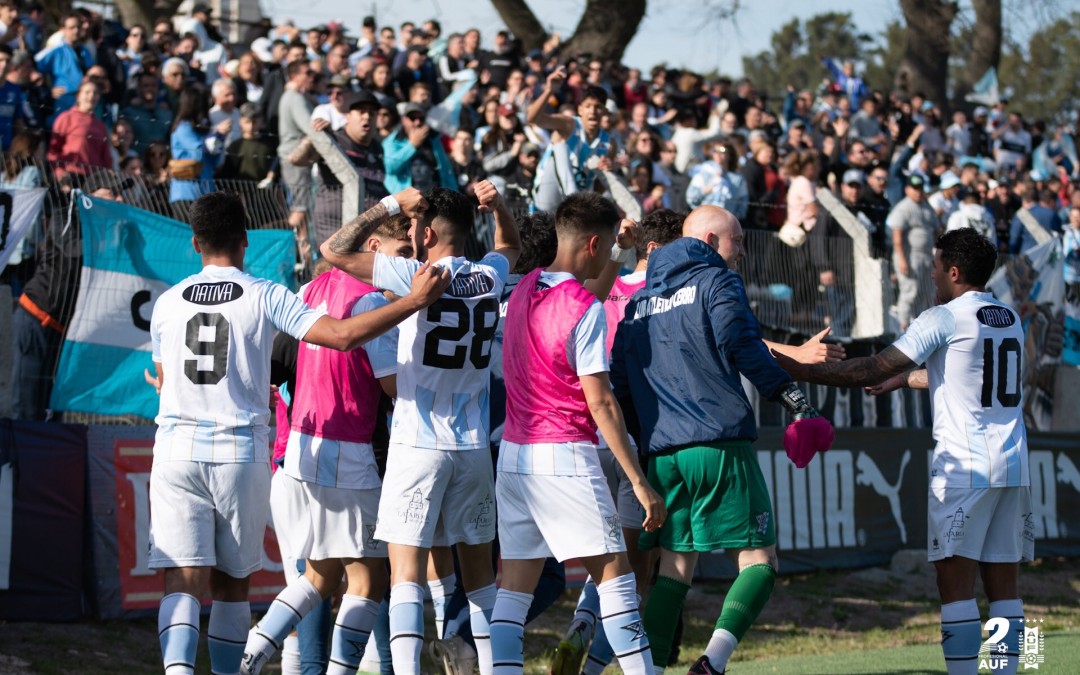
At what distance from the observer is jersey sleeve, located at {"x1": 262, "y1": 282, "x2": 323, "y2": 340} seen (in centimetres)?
593

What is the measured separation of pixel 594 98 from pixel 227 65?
7452 mm

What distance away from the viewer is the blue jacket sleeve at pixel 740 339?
631 centimetres

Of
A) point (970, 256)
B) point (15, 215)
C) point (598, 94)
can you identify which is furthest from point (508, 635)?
point (598, 94)

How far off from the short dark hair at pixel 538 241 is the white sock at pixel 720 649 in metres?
2.36

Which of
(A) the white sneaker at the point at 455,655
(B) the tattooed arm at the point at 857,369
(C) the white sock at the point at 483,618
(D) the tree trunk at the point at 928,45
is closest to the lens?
(C) the white sock at the point at 483,618

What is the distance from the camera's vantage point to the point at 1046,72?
75.4m

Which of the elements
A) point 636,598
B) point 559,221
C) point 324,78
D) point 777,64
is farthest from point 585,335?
point 777,64

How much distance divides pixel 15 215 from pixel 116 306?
0.85 metres

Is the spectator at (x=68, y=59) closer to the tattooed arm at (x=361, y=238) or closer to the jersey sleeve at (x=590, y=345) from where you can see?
the tattooed arm at (x=361, y=238)

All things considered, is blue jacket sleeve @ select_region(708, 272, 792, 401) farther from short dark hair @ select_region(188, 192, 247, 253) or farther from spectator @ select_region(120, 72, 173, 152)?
spectator @ select_region(120, 72, 173, 152)

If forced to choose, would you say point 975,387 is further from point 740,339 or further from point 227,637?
point 227,637

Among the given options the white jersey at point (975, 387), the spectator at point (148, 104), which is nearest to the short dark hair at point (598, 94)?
the spectator at point (148, 104)

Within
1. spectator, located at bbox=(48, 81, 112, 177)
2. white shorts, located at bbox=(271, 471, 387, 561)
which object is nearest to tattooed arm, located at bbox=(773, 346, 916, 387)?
white shorts, located at bbox=(271, 471, 387, 561)

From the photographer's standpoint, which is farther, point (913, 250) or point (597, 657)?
point (913, 250)
